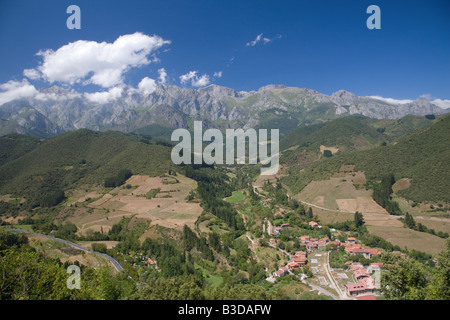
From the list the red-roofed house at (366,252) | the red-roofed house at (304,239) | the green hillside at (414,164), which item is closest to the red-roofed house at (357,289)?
the red-roofed house at (366,252)

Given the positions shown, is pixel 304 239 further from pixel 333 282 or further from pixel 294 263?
pixel 333 282

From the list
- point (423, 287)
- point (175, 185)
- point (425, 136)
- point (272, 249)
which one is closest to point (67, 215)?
point (175, 185)

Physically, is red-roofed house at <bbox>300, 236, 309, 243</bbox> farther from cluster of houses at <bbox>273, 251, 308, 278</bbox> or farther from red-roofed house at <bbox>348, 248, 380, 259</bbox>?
red-roofed house at <bbox>348, 248, 380, 259</bbox>

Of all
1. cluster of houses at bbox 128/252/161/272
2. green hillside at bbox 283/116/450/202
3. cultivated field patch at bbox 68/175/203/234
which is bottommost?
cluster of houses at bbox 128/252/161/272

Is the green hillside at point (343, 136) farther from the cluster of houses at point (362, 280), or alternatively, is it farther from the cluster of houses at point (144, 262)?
the cluster of houses at point (144, 262)

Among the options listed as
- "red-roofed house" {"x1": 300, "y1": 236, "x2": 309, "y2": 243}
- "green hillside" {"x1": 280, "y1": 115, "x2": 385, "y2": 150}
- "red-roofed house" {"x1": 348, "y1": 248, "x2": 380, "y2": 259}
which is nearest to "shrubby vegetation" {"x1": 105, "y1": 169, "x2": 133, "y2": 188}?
"red-roofed house" {"x1": 300, "y1": 236, "x2": 309, "y2": 243}

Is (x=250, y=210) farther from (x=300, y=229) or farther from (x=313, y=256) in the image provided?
(x=313, y=256)
